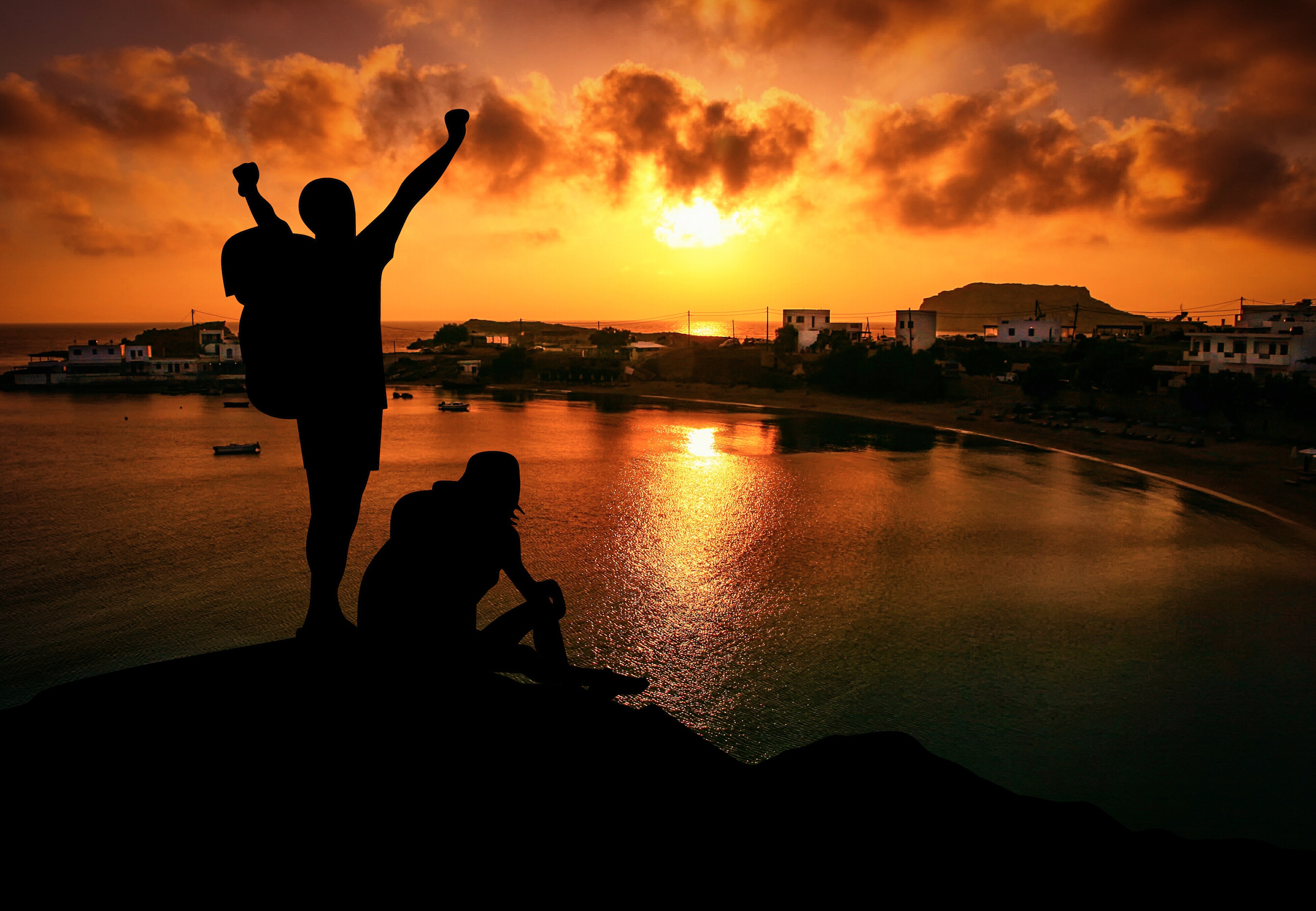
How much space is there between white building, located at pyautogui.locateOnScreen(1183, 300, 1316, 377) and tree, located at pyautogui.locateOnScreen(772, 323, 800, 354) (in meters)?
43.0

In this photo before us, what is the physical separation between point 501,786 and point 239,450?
52371mm

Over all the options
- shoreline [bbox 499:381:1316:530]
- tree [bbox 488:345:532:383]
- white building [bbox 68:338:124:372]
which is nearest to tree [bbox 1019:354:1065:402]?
shoreline [bbox 499:381:1316:530]

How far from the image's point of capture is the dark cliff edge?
3359 millimetres

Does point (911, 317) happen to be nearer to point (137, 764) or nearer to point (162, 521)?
point (162, 521)

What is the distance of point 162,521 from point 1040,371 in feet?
195

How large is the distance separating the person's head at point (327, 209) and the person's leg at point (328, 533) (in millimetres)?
1363

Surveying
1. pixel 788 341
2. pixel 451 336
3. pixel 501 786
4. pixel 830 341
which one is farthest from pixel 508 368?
pixel 501 786

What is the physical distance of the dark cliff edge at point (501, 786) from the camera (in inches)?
132

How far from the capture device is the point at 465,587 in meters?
4.12

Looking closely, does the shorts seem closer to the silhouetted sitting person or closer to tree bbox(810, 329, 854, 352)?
the silhouetted sitting person

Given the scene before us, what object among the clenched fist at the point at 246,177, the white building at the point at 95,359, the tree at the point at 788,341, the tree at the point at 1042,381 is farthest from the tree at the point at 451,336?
the clenched fist at the point at 246,177

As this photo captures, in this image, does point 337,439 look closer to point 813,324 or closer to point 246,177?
point 246,177

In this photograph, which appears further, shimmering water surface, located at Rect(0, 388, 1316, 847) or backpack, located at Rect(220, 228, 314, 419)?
shimmering water surface, located at Rect(0, 388, 1316, 847)

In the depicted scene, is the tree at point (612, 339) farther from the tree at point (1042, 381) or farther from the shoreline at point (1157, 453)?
the tree at point (1042, 381)
